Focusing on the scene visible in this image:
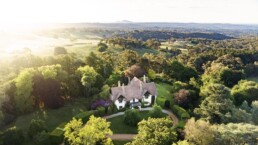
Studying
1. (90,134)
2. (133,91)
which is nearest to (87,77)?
(133,91)

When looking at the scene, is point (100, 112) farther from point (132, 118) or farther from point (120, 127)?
point (132, 118)

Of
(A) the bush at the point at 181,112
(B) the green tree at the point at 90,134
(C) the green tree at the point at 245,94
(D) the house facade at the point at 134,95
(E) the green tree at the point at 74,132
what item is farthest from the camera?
(C) the green tree at the point at 245,94

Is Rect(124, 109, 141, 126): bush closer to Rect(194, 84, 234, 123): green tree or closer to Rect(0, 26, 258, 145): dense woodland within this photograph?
Rect(0, 26, 258, 145): dense woodland

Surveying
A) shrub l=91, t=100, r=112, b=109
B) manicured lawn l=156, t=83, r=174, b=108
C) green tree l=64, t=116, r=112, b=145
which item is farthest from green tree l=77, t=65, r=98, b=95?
green tree l=64, t=116, r=112, b=145

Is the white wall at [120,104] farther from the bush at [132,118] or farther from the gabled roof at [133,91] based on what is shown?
the bush at [132,118]

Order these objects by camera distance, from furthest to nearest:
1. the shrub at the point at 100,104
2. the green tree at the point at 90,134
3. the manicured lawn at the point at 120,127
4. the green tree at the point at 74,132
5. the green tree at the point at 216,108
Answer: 1. the shrub at the point at 100,104
2. the green tree at the point at 216,108
3. the manicured lawn at the point at 120,127
4. the green tree at the point at 74,132
5. the green tree at the point at 90,134

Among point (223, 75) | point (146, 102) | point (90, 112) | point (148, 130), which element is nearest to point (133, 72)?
point (146, 102)

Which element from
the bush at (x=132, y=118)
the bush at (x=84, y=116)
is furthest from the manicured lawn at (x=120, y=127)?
the bush at (x=84, y=116)
